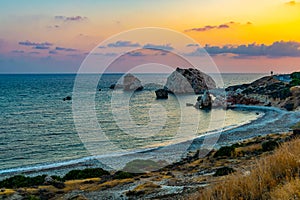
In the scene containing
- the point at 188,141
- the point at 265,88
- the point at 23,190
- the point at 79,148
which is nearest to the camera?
the point at 23,190

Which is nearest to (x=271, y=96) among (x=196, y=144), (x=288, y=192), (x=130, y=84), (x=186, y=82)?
(x=196, y=144)

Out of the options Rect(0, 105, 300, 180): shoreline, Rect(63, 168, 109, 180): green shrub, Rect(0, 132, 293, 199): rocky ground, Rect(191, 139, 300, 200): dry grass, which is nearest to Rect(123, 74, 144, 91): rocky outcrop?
Rect(0, 105, 300, 180): shoreline

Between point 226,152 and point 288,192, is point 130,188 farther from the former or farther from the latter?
point 226,152

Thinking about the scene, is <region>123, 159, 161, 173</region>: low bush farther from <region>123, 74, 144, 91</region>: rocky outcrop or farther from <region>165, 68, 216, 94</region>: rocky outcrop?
<region>123, 74, 144, 91</region>: rocky outcrop

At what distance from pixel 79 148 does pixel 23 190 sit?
17.8 meters

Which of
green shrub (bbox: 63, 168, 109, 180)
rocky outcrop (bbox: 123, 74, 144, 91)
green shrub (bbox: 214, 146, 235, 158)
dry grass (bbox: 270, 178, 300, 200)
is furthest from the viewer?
rocky outcrop (bbox: 123, 74, 144, 91)

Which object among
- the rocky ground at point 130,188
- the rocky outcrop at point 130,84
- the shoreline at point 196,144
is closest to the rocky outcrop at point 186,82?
the rocky outcrop at point 130,84

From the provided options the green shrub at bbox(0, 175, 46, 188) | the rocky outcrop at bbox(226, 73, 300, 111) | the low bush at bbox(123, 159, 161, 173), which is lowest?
the low bush at bbox(123, 159, 161, 173)

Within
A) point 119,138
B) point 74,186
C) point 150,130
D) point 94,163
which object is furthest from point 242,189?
point 150,130

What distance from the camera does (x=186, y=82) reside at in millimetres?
138250

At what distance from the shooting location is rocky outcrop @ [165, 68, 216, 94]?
453ft

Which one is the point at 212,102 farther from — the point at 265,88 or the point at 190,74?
the point at 190,74

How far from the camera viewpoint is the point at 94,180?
20.9 m

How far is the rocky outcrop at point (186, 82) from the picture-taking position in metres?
138
